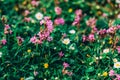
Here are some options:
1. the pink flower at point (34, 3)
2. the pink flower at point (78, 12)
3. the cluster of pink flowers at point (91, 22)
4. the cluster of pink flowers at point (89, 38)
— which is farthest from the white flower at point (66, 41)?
the pink flower at point (34, 3)

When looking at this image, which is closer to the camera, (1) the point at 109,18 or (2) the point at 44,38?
(2) the point at 44,38

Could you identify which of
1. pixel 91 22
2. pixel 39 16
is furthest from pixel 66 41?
pixel 39 16

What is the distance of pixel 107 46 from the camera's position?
14.1 feet

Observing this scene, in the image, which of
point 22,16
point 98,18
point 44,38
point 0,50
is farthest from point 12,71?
point 98,18

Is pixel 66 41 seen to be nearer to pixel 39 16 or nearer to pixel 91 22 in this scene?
pixel 91 22

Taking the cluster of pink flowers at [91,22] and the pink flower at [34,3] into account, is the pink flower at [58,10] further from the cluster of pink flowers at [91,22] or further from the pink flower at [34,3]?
the cluster of pink flowers at [91,22]

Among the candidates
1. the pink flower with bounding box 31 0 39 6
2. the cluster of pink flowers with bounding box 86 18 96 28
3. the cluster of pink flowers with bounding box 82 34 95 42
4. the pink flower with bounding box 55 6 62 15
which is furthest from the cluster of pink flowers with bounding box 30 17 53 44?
the pink flower with bounding box 31 0 39 6

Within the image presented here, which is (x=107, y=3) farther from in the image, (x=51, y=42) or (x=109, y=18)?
(x=51, y=42)

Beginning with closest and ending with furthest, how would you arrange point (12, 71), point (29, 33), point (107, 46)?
point (12, 71) → point (107, 46) → point (29, 33)

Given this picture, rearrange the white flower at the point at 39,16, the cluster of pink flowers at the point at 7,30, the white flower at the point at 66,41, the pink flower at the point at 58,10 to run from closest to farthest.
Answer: the cluster of pink flowers at the point at 7,30, the white flower at the point at 66,41, the white flower at the point at 39,16, the pink flower at the point at 58,10

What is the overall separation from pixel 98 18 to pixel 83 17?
0.25m

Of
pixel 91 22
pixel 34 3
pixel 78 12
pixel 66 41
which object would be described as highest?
pixel 34 3

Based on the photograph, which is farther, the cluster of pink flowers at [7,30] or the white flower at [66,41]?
the white flower at [66,41]

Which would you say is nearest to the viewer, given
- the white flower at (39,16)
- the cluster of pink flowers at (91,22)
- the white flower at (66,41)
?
the white flower at (66,41)
